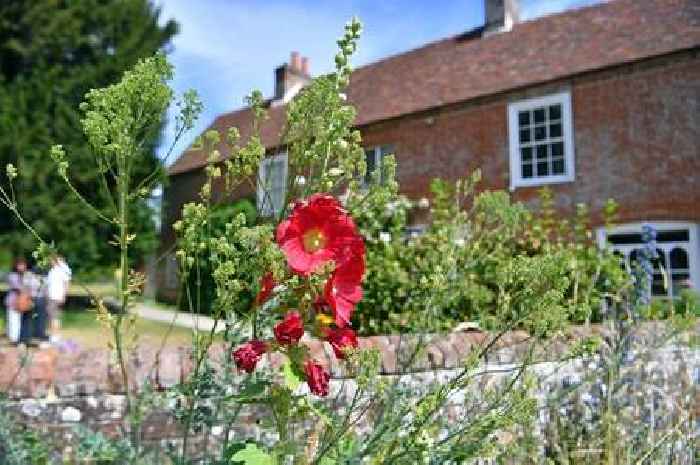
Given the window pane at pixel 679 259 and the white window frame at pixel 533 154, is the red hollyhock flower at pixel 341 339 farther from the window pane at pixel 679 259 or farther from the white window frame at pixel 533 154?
the white window frame at pixel 533 154

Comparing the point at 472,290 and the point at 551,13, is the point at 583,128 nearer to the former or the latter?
the point at 551,13

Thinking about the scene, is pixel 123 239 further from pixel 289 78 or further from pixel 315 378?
pixel 289 78

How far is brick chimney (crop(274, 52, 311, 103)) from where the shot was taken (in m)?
23.6

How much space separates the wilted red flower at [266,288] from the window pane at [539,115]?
46.4 feet

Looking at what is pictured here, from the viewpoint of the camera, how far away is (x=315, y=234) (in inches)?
51.1

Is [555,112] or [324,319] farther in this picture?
[555,112]

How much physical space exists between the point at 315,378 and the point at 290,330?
0.11m

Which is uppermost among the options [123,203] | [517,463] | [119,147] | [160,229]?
[160,229]

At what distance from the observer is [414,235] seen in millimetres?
7098

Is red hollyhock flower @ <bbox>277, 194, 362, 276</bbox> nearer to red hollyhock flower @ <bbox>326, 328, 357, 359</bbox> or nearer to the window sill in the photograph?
red hollyhock flower @ <bbox>326, 328, 357, 359</bbox>

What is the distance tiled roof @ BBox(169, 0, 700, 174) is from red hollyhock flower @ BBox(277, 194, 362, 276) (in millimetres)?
10869

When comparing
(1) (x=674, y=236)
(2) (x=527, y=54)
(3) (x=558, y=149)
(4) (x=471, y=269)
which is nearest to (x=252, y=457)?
(4) (x=471, y=269)

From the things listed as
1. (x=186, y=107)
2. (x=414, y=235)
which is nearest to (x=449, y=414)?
(x=186, y=107)

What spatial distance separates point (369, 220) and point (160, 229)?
67.6 feet
